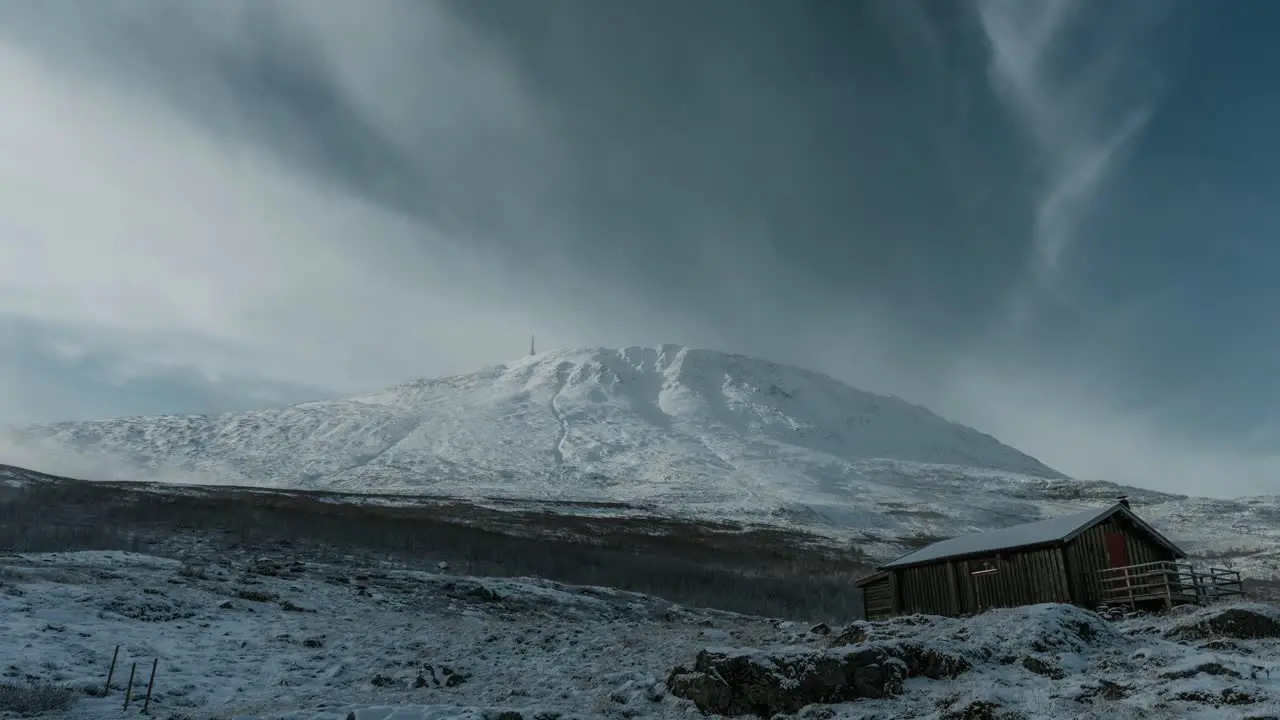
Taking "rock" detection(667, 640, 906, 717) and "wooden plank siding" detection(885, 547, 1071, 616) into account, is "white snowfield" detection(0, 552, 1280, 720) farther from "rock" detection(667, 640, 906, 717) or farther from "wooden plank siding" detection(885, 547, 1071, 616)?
"wooden plank siding" detection(885, 547, 1071, 616)

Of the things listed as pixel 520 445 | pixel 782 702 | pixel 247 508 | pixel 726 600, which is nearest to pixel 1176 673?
pixel 782 702

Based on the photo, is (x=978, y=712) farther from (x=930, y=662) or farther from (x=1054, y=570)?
(x=1054, y=570)

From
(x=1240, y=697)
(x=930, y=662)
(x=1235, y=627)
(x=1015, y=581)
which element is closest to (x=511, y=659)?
(x=930, y=662)

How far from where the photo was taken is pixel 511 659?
2144 cm

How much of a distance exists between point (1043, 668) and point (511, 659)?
13752mm

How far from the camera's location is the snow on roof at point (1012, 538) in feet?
105

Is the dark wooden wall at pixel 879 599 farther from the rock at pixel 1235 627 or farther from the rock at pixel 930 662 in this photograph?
the rock at pixel 930 662

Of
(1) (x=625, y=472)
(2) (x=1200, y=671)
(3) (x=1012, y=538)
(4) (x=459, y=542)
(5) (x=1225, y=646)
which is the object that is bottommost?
(2) (x=1200, y=671)

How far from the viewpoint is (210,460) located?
153 m

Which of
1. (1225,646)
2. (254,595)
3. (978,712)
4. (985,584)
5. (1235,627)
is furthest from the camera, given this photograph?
(985,584)

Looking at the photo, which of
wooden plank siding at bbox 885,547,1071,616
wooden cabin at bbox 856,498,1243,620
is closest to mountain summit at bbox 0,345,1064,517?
wooden plank siding at bbox 885,547,1071,616

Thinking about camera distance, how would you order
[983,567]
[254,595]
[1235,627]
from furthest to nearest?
[983,567] < [254,595] < [1235,627]

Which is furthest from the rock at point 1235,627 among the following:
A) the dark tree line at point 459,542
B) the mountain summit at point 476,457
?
the mountain summit at point 476,457

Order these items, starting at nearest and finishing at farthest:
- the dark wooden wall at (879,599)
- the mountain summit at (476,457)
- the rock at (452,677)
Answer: the rock at (452,677) < the dark wooden wall at (879,599) < the mountain summit at (476,457)
